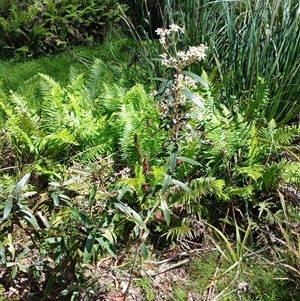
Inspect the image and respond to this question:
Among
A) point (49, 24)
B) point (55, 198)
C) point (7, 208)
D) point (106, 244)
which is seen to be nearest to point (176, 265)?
point (106, 244)

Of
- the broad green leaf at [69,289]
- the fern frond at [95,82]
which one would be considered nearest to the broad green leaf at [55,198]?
the broad green leaf at [69,289]

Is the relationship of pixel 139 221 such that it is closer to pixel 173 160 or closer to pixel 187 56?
pixel 173 160

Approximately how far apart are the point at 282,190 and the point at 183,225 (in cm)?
65

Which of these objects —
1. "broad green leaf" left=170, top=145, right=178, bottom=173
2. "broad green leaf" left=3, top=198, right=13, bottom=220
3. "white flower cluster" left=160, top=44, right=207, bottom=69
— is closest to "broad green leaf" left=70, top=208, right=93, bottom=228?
"broad green leaf" left=3, top=198, right=13, bottom=220

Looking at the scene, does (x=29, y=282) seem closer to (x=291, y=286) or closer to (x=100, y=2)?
(x=291, y=286)

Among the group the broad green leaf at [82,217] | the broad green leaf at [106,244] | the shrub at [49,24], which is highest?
the broad green leaf at [82,217]

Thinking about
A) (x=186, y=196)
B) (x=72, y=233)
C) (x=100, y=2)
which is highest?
(x=72, y=233)

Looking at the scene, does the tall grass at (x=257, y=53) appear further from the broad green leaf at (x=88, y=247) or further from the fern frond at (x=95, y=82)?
the broad green leaf at (x=88, y=247)

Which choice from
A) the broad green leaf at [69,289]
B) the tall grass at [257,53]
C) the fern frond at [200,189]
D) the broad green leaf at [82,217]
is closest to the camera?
the broad green leaf at [82,217]

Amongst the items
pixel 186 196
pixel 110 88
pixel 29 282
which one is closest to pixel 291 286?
pixel 186 196

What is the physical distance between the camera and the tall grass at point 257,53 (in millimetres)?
3207

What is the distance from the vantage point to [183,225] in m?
2.63

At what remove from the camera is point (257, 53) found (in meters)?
3.11

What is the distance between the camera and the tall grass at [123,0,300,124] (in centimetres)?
321
